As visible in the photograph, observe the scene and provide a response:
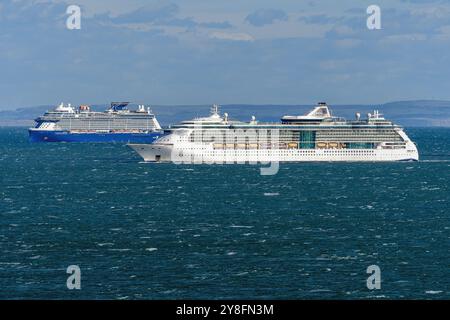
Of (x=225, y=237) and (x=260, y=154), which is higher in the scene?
(x=260, y=154)

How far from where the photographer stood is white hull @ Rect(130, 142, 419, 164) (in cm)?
13800

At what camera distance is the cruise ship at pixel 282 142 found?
138 m

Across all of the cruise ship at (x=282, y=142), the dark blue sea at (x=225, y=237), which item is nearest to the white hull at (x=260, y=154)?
the cruise ship at (x=282, y=142)

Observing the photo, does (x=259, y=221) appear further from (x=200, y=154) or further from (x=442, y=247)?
(x=200, y=154)

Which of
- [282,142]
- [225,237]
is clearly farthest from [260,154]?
[225,237]

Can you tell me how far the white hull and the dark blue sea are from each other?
2961 centimetres

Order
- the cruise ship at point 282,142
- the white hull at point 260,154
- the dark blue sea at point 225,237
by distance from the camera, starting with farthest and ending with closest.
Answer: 1. the cruise ship at point 282,142
2. the white hull at point 260,154
3. the dark blue sea at point 225,237

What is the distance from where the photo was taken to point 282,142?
143750 mm

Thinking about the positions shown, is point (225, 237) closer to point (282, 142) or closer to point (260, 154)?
point (260, 154)

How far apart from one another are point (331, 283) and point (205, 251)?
407 inches

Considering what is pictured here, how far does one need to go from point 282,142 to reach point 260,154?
4.93 metres

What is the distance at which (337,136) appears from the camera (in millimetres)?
145875

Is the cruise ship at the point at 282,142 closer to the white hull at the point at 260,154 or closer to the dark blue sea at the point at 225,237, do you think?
the white hull at the point at 260,154
